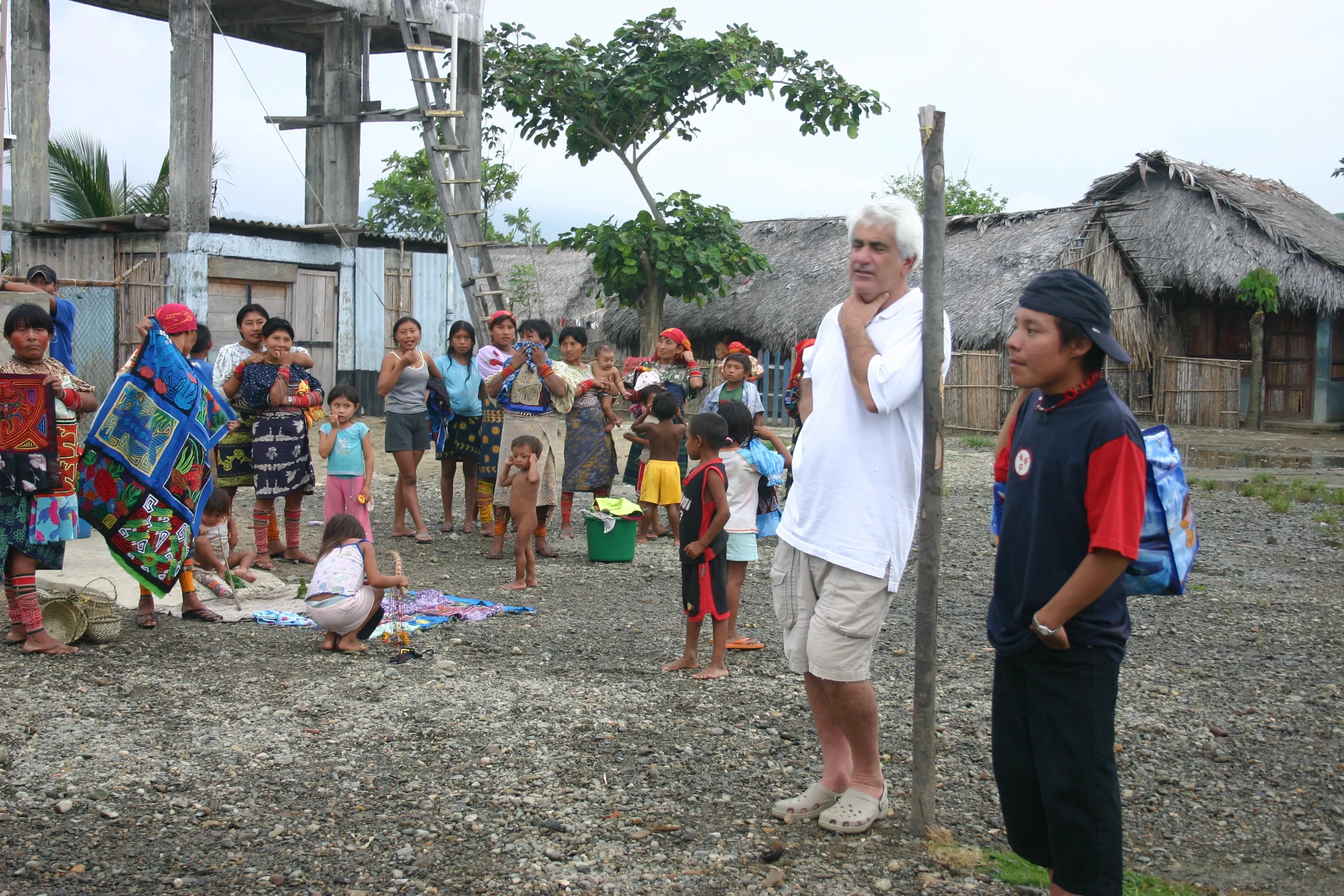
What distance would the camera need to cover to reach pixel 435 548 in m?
8.21

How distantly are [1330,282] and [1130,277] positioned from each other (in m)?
3.54

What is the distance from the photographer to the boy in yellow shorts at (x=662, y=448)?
7715mm

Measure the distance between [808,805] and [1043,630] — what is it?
1192mm

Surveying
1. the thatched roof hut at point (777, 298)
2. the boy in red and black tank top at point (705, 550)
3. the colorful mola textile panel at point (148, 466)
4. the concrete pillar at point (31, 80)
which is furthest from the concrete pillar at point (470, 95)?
the boy in red and black tank top at point (705, 550)

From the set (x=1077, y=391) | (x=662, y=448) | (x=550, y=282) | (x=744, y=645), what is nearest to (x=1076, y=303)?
(x=1077, y=391)

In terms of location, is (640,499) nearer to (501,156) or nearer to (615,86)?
(615,86)

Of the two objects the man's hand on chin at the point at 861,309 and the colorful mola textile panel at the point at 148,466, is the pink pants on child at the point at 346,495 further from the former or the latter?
the man's hand on chin at the point at 861,309

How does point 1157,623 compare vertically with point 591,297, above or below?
below

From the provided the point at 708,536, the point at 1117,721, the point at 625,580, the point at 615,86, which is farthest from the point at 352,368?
the point at 1117,721

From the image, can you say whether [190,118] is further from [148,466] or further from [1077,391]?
[1077,391]

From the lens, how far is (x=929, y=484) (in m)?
3.29

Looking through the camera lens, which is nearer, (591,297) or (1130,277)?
(1130,277)

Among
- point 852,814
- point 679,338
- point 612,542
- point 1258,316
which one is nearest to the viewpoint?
point 852,814

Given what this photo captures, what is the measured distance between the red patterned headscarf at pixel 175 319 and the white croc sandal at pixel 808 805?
149 inches
